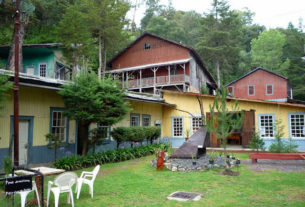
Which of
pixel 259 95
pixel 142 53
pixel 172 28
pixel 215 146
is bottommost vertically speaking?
pixel 215 146

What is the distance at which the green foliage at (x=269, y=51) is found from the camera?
41906 millimetres

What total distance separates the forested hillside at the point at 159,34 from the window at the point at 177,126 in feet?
28.5

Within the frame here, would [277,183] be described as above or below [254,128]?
below

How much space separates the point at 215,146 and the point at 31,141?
1156 centimetres

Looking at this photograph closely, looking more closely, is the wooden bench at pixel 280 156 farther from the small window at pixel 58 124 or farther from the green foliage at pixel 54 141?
the small window at pixel 58 124

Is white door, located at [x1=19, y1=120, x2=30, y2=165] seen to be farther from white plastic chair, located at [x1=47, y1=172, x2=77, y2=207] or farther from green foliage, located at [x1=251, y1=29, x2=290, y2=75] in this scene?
green foliage, located at [x1=251, y1=29, x2=290, y2=75]

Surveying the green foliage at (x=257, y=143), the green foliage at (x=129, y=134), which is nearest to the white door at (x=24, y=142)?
the green foliage at (x=129, y=134)

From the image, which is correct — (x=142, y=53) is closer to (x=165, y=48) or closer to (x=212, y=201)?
(x=165, y=48)

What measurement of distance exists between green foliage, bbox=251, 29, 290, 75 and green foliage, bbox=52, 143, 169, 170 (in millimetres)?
34858

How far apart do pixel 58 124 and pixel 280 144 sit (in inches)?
467

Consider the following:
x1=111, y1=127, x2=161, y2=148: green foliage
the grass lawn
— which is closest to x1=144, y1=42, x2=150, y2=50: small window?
x1=111, y1=127, x2=161, y2=148: green foliage

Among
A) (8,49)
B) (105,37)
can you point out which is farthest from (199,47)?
(8,49)

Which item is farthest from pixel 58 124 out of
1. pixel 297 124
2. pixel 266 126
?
pixel 297 124

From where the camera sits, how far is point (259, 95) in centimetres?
3070
